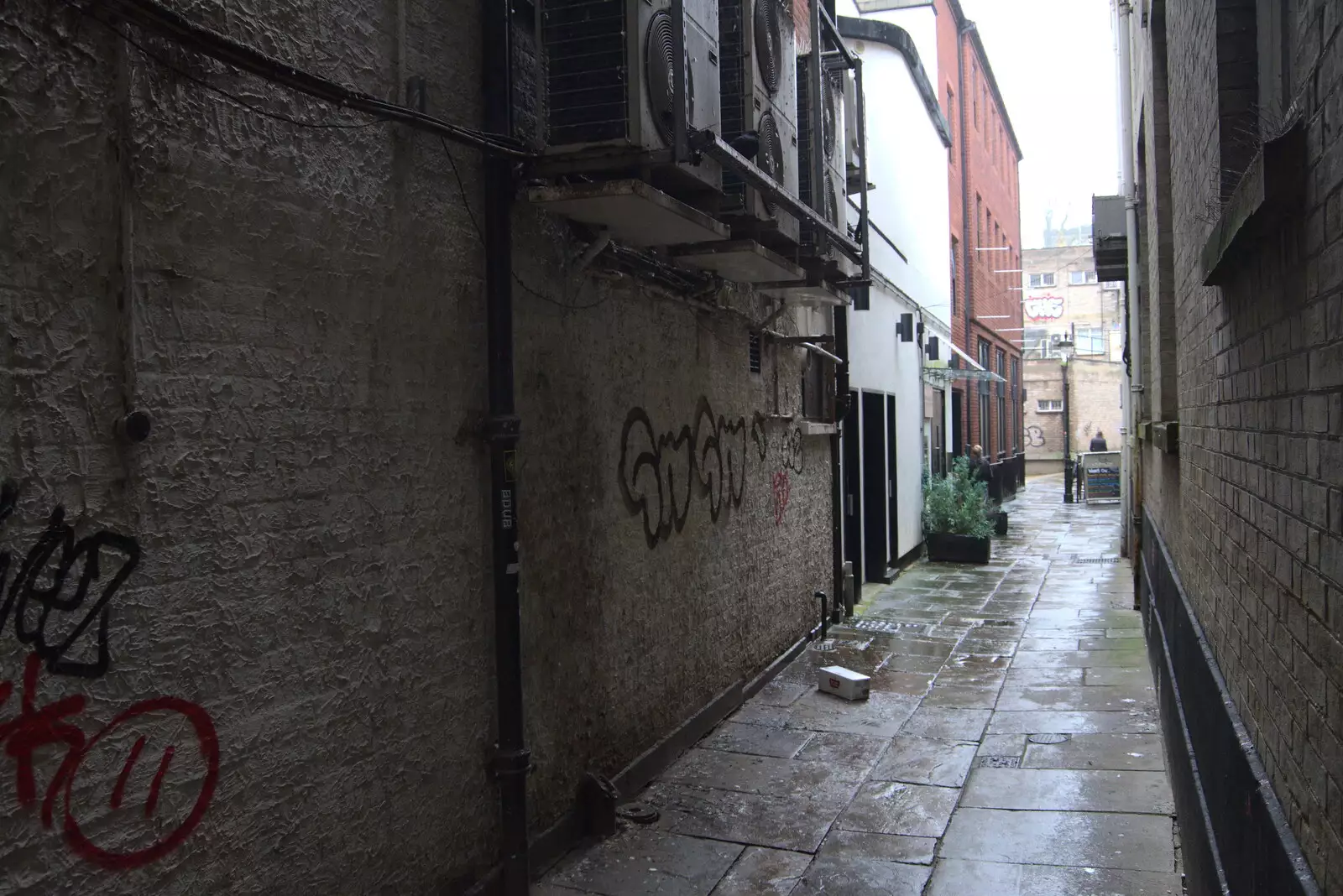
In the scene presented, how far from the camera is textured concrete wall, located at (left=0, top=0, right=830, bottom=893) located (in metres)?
2.48

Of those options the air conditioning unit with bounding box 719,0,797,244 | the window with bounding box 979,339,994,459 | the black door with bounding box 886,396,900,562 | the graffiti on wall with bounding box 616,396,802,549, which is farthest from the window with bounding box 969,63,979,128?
the air conditioning unit with bounding box 719,0,797,244

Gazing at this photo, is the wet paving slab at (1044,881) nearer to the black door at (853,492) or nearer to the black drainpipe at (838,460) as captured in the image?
the black drainpipe at (838,460)

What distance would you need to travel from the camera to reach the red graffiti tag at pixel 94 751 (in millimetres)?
2393

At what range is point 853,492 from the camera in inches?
459

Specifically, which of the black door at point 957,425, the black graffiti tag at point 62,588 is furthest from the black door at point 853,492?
the black door at point 957,425

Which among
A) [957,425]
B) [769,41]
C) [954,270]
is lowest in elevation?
[957,425]

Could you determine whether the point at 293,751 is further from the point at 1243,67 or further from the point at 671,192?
the point at 1243,67

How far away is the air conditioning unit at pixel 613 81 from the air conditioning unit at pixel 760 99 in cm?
89

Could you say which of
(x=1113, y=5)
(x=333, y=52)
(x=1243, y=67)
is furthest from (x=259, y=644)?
(x=1113, y=5)

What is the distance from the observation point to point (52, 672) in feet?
8.06

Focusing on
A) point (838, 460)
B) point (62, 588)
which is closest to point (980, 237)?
point (838, 460)

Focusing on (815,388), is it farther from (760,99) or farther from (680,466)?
(760,99)

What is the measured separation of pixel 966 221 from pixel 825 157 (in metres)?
15.9

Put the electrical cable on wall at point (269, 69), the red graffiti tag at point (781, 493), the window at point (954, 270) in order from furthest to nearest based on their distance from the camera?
1. the window at point (954, 270)
2. the red graffiti tag at point (781, 493)
3. the electrical cable on wall at point (269, 69)
